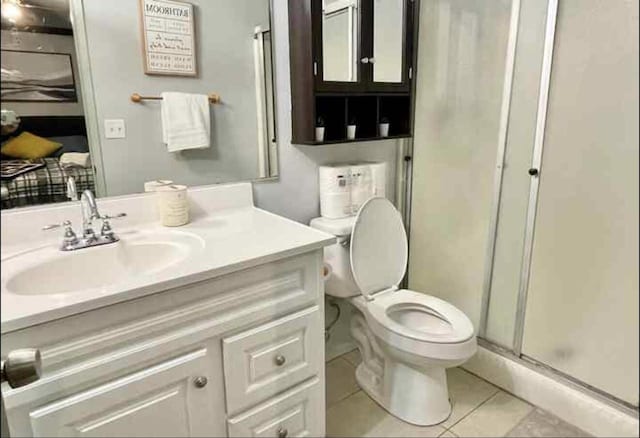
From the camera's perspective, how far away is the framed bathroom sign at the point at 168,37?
1390mm

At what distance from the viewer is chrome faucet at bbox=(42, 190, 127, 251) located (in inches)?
41.2

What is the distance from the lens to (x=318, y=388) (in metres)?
1.40

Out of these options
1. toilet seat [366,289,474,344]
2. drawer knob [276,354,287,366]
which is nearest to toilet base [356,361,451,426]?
toilet seat [366,289,474,344]

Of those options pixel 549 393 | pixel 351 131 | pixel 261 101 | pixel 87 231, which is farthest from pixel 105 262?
pixel 549 393

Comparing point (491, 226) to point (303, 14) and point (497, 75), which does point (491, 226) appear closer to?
point (497, 75)

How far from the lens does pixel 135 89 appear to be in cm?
139

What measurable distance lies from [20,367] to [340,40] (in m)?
1.50

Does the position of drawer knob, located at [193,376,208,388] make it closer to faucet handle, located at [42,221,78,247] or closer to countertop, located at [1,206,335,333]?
countertop, located at [1,206,335,333]

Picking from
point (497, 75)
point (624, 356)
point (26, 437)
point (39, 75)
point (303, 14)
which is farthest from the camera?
point (497, 75)

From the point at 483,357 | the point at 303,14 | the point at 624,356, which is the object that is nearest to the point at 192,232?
the point at 303,14

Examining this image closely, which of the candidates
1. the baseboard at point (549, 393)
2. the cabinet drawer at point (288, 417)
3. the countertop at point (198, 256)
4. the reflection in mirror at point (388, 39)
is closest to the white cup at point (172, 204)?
the countertop at point (198, 256)

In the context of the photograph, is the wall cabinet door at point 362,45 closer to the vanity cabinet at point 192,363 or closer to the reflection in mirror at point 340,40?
the reflection in mirror at point 340,40

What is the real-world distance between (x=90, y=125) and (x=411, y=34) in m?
1.31

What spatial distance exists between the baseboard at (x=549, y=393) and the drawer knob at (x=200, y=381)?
0.91 meters
